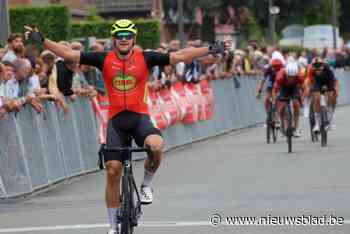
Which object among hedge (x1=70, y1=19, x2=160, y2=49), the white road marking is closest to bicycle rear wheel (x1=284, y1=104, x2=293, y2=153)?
the white road marking

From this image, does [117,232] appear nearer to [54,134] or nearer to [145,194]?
[145,194]

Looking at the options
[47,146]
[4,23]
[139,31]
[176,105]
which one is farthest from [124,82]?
[139,31]

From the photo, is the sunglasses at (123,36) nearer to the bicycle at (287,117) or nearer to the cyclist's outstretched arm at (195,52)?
the cyclist's outstretched arm at (195,52)

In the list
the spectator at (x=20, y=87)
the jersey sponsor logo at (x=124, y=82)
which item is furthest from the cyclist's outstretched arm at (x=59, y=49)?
the spectator at (x=20, y=87)

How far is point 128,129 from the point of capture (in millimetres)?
12453

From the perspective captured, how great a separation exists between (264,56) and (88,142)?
18.8 metres

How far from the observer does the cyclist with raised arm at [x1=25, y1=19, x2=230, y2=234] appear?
40.6 feet

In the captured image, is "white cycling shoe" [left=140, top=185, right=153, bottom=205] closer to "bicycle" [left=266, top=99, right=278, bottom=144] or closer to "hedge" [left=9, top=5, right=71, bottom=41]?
"bicycle" [left=266, top=99, right=278, bottom=144]

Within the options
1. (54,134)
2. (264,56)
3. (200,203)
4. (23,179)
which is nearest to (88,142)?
(54,134)

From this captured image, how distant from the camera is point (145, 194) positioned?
12578 millimetres

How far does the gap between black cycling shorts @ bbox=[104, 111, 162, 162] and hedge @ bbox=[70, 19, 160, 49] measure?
28.3 metres

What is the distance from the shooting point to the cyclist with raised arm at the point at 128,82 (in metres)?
12.4

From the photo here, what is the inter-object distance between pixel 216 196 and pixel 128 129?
3766 millimetres

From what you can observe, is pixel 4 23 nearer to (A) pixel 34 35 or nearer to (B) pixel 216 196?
(B) pixel 216 196
